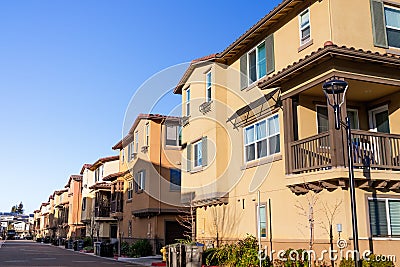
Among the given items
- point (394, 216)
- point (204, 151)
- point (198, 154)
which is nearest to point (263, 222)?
point (394, 216)

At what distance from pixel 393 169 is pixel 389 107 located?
2.77m

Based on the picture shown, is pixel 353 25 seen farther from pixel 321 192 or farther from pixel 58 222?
pixel 58 222

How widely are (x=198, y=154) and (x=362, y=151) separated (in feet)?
35.9

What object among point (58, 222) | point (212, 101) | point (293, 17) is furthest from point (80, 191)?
point (293, 17)

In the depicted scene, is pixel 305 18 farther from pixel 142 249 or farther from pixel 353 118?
pixel 142 249

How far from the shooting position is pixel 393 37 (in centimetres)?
1595

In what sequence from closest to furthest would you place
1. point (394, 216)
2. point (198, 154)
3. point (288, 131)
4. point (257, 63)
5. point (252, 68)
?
point (394, 216)
point (288, 131)
point (257, 63)
point (252, 68)
point (198, 154)

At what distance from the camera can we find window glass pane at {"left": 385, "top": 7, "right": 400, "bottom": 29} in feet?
52.6

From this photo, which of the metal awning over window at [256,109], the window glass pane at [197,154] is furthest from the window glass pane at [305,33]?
the window glass pane at [197,154]

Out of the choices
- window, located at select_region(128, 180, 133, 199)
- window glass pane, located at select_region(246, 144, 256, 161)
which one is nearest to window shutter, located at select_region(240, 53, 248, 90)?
window glass pane, located at select_region(246, 144, 256, 161)

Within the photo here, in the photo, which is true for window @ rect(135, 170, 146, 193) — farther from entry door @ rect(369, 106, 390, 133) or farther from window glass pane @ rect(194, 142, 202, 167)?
entry door @ rect(369, 106, 390, 133)

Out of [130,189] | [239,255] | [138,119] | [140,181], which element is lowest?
[239,255]

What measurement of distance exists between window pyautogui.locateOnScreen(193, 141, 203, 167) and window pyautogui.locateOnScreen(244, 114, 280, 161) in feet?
13.1

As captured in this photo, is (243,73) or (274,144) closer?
(274,144)
